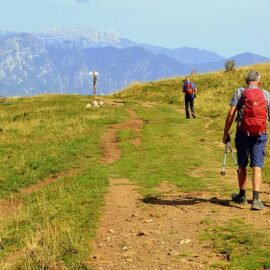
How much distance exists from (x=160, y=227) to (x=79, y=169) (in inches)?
325

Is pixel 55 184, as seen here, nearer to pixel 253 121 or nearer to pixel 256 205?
pixel 256 205

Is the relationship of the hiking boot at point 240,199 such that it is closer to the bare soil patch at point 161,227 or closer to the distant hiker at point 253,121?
the bare soil patch at point 161,227

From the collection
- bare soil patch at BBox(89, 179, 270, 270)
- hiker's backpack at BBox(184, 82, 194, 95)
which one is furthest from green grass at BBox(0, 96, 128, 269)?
hiker's backpack at BBox(184, 82, 194, 95)

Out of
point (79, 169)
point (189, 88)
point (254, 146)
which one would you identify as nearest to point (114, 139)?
point (79, 169)

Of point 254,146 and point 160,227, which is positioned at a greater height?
point 254,146

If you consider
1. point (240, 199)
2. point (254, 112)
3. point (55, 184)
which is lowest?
point (55, 184)

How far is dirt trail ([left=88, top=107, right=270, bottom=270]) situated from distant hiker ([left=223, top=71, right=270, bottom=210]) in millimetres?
1051

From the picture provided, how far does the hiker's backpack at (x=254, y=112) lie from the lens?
10.6m

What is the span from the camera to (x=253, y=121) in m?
10.7

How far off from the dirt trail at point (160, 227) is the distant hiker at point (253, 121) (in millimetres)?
1051

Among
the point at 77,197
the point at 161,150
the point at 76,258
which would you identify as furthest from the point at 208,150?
the point at 76,258

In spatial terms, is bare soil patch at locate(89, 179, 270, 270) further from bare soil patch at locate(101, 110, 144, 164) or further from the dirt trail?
bare soil patch at locate(101, 110, 144, 164)

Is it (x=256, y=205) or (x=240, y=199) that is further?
(x=240, y=199)

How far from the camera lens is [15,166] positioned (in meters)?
19.1
